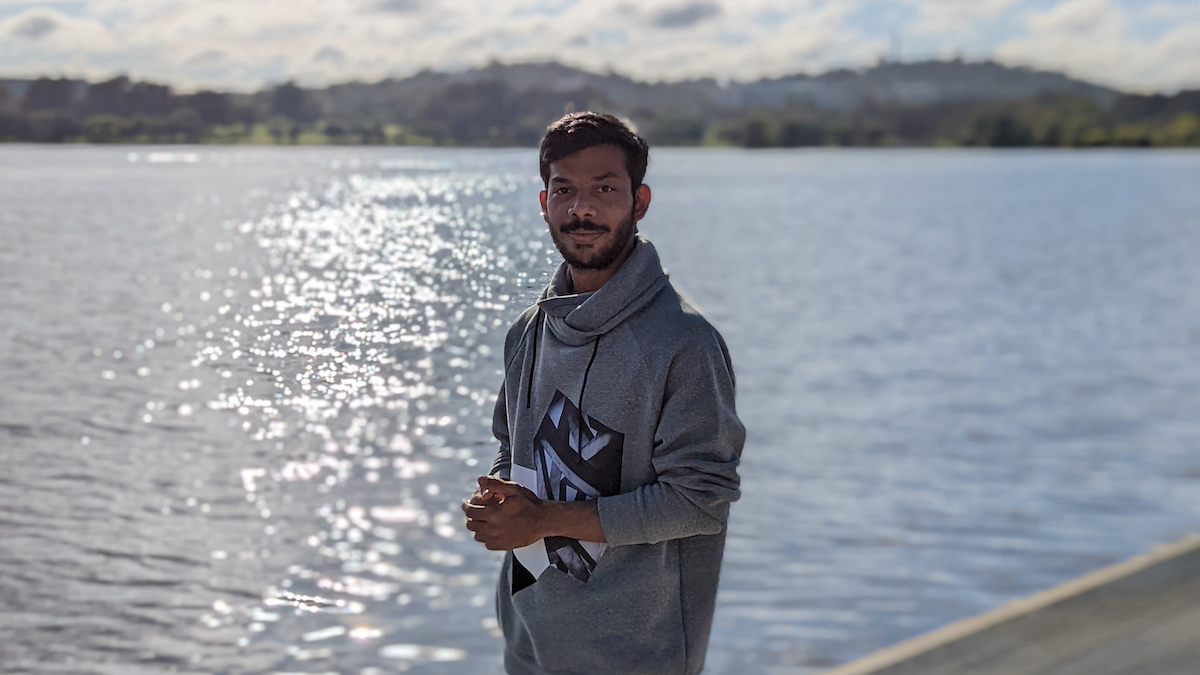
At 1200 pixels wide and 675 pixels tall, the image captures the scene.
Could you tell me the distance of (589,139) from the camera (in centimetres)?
182

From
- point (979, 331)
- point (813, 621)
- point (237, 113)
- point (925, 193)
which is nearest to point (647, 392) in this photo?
point (237, 113)

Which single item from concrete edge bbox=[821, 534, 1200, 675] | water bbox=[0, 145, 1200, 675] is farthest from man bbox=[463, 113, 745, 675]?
concrete edge bbox=[821, 534, 1200, 675]

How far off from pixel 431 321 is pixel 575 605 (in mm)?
1090

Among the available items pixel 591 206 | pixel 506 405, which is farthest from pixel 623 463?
pixel 591 206

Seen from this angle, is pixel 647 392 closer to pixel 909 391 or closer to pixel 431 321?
pixel 431 321

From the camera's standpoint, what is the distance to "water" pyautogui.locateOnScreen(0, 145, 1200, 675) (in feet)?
10.4

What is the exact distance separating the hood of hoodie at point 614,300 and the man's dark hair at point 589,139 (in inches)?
4.7

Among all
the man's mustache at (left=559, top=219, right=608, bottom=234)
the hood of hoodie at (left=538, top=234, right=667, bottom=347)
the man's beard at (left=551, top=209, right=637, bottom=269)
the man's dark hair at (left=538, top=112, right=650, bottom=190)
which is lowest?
the hood of hoodie at (left=538, top=234, right=667, bottom=347)

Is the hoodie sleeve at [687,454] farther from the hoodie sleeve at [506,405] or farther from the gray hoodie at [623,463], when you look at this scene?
the hoodie sleeve at [506,405]

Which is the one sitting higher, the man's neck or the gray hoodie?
the man's neck

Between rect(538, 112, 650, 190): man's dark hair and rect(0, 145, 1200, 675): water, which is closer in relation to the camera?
rect(538, 112, 650, 190): man's dark hair

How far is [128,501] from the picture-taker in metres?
9.49

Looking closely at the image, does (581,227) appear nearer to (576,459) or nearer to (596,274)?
(596,274)

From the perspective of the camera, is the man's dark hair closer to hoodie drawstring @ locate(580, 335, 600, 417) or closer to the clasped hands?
hoodie drawstring @ locate(580, 335, 600, 417)
